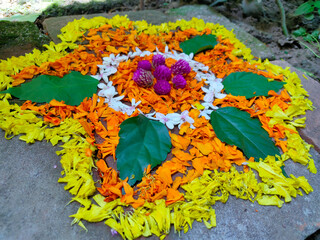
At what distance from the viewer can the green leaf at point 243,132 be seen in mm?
1071

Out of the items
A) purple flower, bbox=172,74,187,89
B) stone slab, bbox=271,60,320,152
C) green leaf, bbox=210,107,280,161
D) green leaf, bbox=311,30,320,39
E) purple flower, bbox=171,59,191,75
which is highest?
purple flower, bbox=171,59,191,75

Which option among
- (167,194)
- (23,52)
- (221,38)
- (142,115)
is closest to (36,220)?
(167,194)

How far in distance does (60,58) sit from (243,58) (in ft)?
3.92

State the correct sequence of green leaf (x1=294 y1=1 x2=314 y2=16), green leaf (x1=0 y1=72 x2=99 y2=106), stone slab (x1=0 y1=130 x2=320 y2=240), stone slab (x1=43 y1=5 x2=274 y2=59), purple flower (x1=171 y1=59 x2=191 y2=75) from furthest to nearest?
green leaf (x1=294 y1=1 x2=314 y2=16) < stone slab (x1=43 y1=5 x2=274 y2=59) < purple flower (x1=171 y1=59 x2=191 y2=75) < green leaf (x1=0 y1=72 x2=99 y2=106) < stone slab (x1=0 y1=130 x2=320 y2=240)

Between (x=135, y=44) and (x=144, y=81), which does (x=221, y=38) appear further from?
(x=144, y=81)

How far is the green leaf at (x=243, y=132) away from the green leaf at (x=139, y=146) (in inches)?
10.7

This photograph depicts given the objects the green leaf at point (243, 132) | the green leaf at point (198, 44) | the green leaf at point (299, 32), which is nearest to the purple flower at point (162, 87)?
the green leaf at point (243, 132)

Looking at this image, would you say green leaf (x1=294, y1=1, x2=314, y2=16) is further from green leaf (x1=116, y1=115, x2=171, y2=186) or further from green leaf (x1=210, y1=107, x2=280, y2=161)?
green leaf (x1=116, y1=115, x2=171, y2=186)

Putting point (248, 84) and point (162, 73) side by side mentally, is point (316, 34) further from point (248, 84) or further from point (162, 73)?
point (162, 73)

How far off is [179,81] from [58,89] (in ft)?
2.05

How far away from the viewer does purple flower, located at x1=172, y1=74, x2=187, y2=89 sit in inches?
50.0

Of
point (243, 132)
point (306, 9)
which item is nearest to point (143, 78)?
point (243, 132)

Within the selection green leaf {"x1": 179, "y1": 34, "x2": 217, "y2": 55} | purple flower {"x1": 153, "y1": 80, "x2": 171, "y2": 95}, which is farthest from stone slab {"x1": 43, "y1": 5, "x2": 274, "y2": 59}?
purple flower {"x1": 153, "y1": 80, "x2": 171, "y2": 95}

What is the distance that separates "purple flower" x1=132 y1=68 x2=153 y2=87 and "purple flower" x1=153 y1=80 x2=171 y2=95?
44 mm
